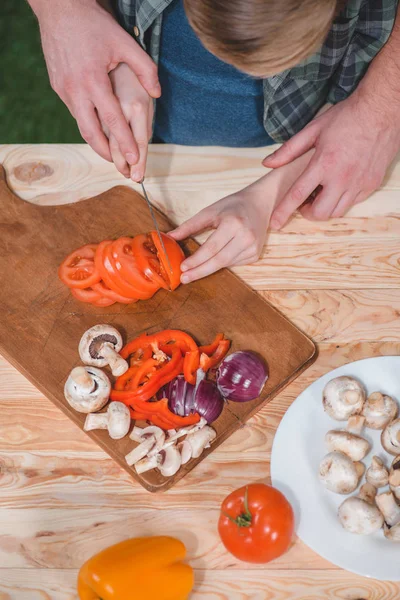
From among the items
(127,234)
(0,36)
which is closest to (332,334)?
(127,234)

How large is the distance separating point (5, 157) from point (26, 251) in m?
0.32

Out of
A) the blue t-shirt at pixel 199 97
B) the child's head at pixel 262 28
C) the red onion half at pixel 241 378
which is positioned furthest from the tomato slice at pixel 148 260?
the child's head at pixel 262 28

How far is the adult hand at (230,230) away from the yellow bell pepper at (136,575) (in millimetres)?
645

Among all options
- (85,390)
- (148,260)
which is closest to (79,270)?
(148,260)

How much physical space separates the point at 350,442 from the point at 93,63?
3.44 ft

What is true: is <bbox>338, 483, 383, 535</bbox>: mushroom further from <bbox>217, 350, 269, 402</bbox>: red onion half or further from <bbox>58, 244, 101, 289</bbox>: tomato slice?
<bbox>58, 244, 101, 289</bbox>: tomato slice

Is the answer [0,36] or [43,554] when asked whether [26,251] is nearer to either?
[43,554]

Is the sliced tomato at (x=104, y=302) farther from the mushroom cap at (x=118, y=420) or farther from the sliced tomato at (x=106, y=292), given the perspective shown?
the mushroom cap at (x=118, y=420)

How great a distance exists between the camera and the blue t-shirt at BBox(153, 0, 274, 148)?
1.77 m

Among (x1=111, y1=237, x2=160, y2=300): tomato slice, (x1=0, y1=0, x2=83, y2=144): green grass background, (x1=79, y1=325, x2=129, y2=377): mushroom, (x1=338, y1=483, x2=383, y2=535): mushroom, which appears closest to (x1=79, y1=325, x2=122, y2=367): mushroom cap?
(x1=79, y1=325, x2=129, y2=377): mushroom

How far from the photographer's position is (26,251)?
1.75 m

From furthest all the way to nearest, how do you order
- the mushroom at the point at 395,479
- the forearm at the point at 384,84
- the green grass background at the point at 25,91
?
the green grass background at the point at 25,91, the forearm at the point at 384,84, the mushroom at the point at 395,479

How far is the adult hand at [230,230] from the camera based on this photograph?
165 cm

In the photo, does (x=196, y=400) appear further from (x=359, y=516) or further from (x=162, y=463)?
(x=359, y=516)
